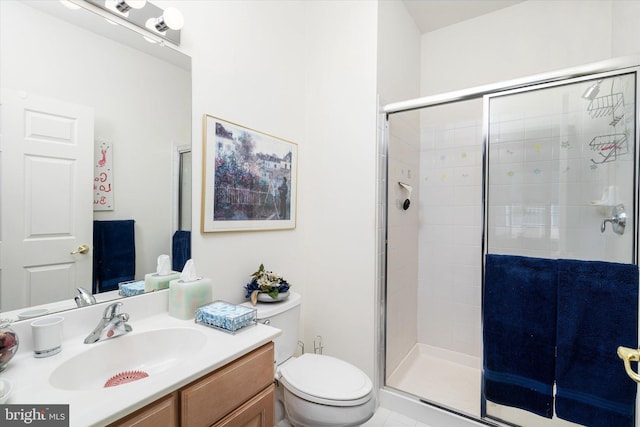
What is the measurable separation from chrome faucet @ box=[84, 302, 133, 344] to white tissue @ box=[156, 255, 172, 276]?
232 millimetres

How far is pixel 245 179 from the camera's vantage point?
165 cm

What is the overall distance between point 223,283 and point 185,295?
1.05 ft

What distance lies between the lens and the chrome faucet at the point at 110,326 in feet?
3.28

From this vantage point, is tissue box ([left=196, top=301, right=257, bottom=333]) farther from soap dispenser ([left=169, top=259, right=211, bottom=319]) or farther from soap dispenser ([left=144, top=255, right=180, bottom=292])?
soap dispenser ([left=144, top=255, right=180, bottom=292])

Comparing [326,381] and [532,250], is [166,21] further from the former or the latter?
[532,250]

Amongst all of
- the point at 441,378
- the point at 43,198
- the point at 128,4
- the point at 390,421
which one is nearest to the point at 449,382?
the point at 441,378

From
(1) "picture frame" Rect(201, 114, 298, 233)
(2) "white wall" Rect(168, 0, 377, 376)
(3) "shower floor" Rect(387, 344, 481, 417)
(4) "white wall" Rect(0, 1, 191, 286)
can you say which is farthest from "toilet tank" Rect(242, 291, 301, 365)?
(3) "shower floor" Rect(387, 344, 481, 417)

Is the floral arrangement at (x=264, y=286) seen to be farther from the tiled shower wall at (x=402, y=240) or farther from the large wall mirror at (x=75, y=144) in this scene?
the tiled shower wall at (x=402, y=240)

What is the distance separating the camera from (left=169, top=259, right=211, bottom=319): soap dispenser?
48.3 inches

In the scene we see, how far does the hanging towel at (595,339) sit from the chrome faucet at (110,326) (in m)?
1.75

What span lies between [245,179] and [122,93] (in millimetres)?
665

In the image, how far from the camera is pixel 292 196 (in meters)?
1.97

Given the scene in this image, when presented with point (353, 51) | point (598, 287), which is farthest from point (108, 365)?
point (353, 51)

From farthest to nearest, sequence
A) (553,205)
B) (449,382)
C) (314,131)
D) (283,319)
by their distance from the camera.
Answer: (449,382) < (314,131) < (553,205) < (283,319)
